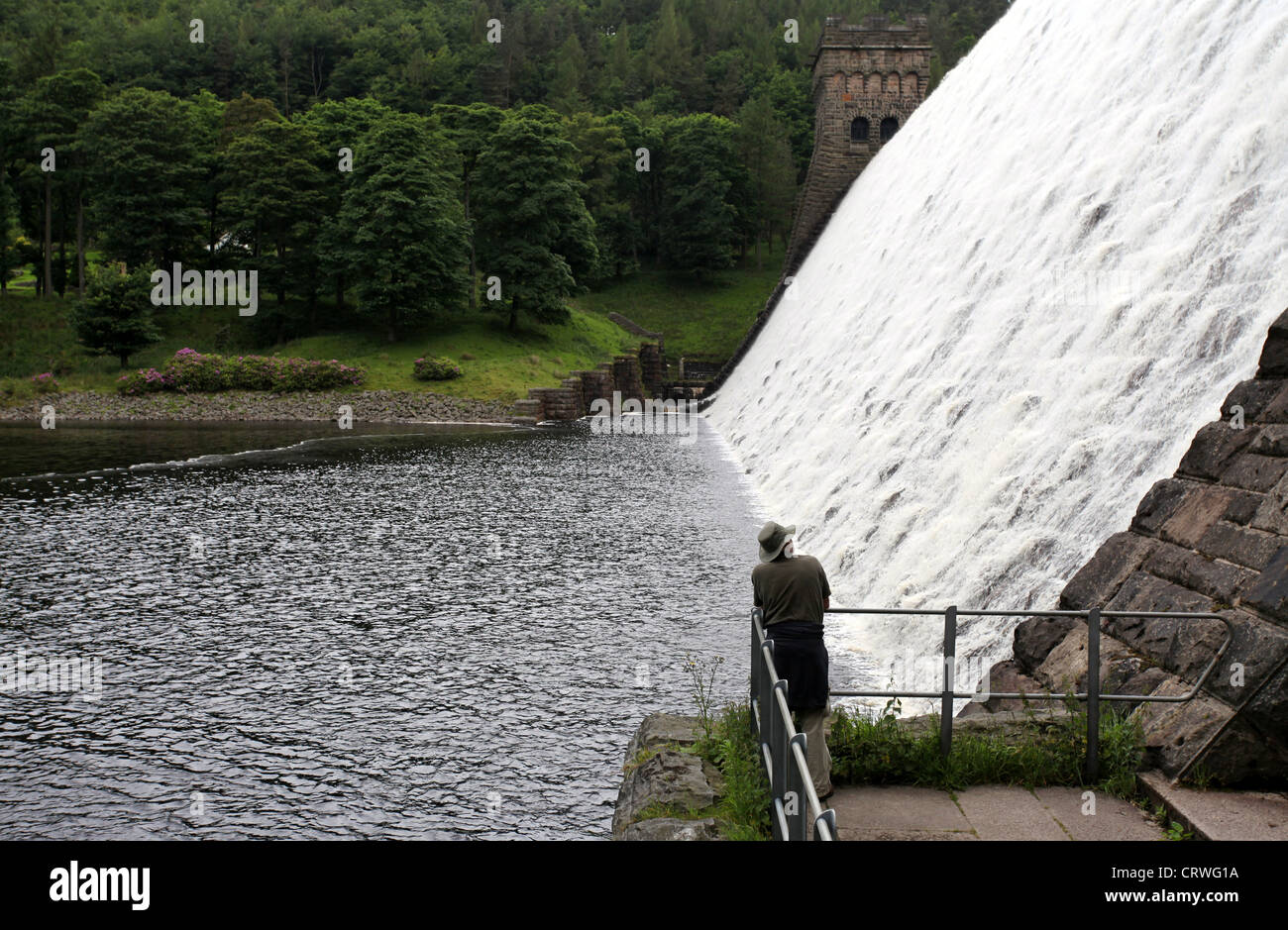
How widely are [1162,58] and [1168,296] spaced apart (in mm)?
7609

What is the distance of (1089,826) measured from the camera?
21.0 ft

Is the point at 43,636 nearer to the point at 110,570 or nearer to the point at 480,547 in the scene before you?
the point at 110,570

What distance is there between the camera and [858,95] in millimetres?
57781

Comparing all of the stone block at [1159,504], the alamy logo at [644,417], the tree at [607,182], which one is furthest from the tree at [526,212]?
the stone block at [1159,504]

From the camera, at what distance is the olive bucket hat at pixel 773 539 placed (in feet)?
23.2

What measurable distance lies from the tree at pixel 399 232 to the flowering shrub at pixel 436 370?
21.4 ft

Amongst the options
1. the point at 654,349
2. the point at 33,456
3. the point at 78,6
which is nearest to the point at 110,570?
the point at 33,456

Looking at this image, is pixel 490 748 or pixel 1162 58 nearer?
pixel 490 748

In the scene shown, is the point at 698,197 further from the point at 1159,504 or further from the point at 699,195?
the point at 1159,504

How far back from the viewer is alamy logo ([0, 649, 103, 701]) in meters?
10.7

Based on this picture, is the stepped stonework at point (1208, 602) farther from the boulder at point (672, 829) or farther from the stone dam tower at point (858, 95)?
the stone dam tower at point (858, 95)

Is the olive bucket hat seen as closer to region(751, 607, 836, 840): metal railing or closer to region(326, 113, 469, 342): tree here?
region(751, 607, 836, 840): metal railing

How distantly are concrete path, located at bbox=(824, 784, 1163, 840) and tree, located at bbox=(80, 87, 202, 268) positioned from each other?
67639 mm
